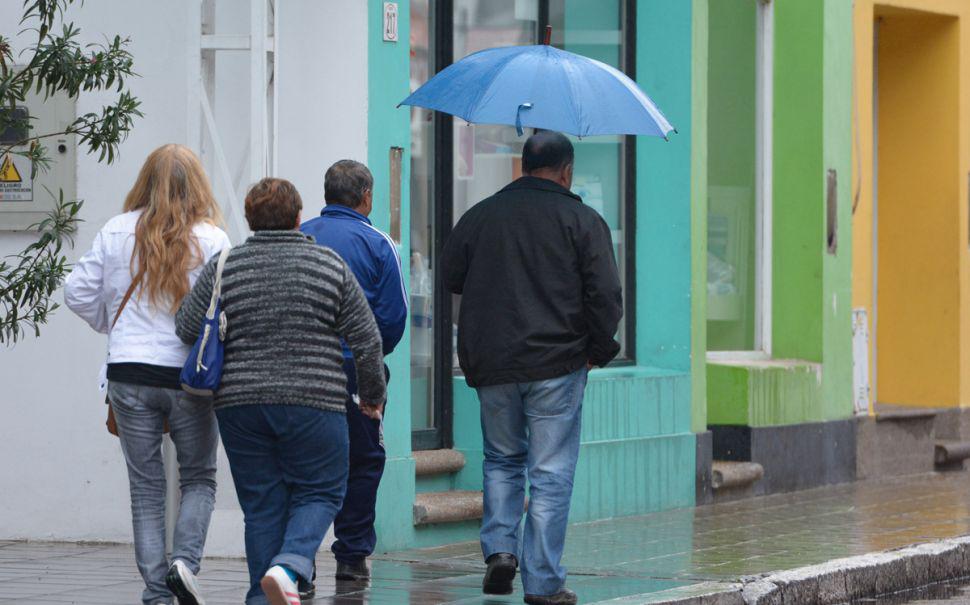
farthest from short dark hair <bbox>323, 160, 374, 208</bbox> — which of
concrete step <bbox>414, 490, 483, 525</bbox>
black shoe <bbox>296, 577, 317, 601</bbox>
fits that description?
concrete step <bbox>414, 490, 483, 525</bbox>

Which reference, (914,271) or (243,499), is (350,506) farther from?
(914,271)

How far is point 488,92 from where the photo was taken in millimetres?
7512

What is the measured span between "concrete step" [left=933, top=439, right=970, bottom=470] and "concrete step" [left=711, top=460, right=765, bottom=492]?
9.83 ft

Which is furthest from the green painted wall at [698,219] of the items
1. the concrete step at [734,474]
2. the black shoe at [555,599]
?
the black shoe at [555,599]

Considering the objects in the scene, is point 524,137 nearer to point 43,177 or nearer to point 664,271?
point 664,271

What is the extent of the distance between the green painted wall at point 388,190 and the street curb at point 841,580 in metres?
1.95

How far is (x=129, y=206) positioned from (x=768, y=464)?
22.5 ft

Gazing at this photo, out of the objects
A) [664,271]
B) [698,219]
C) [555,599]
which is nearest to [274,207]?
[555,599]

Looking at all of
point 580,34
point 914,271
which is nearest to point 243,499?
point 580,34

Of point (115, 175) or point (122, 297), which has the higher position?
point (115, 175)

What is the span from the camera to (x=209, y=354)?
6230 millimetres

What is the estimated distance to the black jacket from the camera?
7.23 metres

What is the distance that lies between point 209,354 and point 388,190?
336 centimetres

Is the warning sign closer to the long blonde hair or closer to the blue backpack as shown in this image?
the long blonde hair
